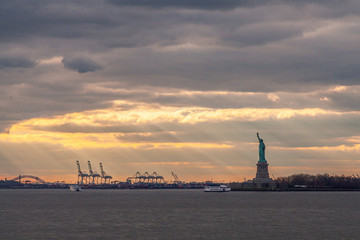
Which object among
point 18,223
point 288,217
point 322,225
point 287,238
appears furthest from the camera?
point 288,217

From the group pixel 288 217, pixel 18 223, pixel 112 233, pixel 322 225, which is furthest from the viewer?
pixel 288 217

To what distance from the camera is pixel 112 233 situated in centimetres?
9794

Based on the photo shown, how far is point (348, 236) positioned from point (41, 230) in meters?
50.0

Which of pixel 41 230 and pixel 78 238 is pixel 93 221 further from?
pixel 78 238

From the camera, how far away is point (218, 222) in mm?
120062

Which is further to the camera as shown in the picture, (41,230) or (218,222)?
(218,222)

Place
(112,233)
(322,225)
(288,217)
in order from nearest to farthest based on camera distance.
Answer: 1. (112,233)
2. (322,225)
3. (288,217)

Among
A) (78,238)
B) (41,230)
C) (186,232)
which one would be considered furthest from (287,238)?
(41,230)

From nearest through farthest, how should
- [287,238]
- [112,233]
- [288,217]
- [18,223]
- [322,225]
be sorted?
[287,238] < [112,233] < [322,225] < [18,223] < [288,217]

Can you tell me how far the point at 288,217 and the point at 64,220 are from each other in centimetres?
4722

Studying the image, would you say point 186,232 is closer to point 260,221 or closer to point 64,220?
point 260,221

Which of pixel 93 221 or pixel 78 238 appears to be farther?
pixel 93 221

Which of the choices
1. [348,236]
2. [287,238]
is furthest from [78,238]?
[348,236]

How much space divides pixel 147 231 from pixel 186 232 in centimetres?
656
